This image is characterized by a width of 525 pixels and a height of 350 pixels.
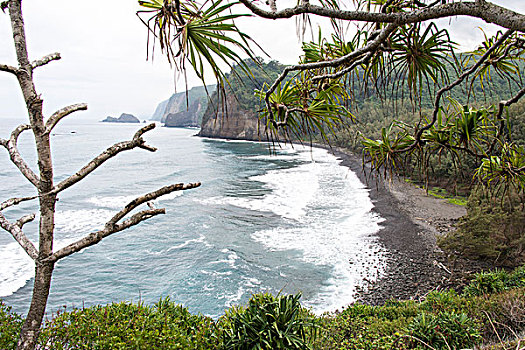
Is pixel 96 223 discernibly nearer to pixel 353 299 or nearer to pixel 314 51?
pixel 353 299

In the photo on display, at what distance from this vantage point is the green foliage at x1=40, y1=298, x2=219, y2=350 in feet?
10.3

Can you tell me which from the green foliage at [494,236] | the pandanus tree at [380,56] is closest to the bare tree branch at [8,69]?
the pandanus tree at [380,56]

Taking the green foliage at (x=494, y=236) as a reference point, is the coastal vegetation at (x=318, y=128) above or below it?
above

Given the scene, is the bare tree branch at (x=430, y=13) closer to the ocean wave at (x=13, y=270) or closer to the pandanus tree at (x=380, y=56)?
the pandanus tree at (x=380, y=56)

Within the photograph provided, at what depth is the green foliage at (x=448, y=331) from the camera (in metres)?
4.64

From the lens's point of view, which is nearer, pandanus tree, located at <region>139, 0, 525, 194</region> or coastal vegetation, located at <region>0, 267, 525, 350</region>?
pandanus tree, located at <region>139, 0, 525, 194</region>

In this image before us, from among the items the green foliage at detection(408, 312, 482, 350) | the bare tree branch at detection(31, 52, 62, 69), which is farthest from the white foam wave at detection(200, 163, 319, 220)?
the bare tree branch at detection(31, 52, 62, 69)

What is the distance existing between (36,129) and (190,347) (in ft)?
8.06

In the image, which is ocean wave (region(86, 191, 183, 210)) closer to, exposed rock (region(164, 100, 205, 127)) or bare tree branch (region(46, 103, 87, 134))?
bare tree branch (region(46, 103, 87, 134))

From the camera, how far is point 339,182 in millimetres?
29453

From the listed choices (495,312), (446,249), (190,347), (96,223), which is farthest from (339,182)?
(190,347)

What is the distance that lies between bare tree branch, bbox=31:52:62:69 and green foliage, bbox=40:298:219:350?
2.28 m

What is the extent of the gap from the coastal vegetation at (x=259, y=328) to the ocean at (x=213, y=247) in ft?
9.62

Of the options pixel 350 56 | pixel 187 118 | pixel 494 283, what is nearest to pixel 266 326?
pixel 350 56
